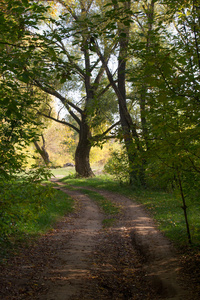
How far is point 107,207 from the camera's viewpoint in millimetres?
11203

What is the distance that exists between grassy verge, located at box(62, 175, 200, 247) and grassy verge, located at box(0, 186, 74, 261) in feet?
9.90

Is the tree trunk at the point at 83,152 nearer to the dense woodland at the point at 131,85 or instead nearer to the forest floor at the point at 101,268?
the forest floor at the point at 101,268

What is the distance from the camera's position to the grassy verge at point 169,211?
19.9 ft

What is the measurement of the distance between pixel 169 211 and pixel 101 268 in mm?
4261

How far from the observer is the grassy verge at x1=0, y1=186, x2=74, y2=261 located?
3.62 meters

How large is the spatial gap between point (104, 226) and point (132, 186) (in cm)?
667

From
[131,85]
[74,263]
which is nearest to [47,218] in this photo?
[74,263]

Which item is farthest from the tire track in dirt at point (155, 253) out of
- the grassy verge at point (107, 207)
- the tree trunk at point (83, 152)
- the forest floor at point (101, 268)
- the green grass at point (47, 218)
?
the tree trunk at point (83, 152)

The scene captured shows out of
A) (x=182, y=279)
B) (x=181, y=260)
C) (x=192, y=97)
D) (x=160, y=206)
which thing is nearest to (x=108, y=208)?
(x=160, y=206)

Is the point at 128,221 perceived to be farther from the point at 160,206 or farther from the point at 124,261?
the point at 124,261

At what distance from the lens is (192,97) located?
11.4ft

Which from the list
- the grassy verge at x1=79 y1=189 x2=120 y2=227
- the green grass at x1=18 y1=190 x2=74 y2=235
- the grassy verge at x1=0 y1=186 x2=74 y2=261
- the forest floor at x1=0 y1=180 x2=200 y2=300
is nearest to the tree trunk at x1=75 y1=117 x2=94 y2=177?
the grassy verge at x1=79 y1=189 x2=120 y2=227

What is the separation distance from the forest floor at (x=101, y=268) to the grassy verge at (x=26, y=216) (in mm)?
291

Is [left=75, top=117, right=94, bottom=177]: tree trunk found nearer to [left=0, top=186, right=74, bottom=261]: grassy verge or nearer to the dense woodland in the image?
[left=0, top=186, right=74, bottom=261]: grassy verge
